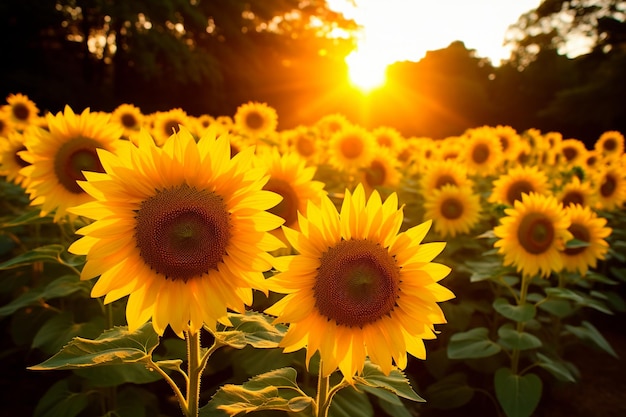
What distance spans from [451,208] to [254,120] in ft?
11.8

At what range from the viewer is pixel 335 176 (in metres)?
6.49

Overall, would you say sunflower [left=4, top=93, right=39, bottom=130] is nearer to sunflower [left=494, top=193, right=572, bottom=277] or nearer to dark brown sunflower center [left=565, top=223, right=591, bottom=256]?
sunflower [left=494, top=193, right=572, bottom=277]

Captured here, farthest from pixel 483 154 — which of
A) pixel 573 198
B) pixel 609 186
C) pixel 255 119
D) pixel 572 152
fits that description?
pixel 255 119

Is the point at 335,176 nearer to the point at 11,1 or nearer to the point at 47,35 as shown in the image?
the point at 11,1

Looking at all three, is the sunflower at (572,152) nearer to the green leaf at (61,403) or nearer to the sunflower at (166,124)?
the sunflower at (166,124)

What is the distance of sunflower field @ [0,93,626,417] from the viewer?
1.68 m

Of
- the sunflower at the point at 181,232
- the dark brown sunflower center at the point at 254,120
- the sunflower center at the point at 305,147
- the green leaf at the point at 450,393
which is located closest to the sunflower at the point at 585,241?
the green leaf at the point at 450,393

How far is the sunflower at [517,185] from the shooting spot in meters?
4.75

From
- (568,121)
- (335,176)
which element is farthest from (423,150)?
(568,121)

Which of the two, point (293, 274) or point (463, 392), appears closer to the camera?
point (293, 274)

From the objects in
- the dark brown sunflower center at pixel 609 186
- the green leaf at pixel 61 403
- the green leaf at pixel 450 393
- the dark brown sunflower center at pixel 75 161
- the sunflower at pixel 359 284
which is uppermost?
the dark brown sunflower center at pixel 609 186

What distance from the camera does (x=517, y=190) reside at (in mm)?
4781

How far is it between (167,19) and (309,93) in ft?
24.4

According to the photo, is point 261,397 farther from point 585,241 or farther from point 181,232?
point 585,241
